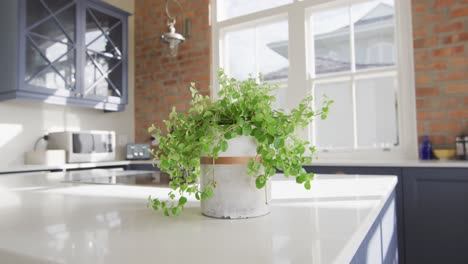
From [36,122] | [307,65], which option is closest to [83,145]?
[36,122]

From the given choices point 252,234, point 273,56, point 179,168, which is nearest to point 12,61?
point 273,56

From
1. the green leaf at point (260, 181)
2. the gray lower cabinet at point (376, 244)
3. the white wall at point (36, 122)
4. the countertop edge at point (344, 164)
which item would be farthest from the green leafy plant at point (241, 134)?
the white wall at point (36, 122)

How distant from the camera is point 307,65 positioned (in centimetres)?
319

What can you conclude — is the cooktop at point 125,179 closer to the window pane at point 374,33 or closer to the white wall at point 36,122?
the white wall at point 36,122

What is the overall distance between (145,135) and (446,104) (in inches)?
124

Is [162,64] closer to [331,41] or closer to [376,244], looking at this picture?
[331,41]

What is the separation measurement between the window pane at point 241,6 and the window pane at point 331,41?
15.8 inches

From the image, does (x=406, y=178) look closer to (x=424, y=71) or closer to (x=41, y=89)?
(x=424, y=71)

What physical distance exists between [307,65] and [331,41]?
30cm

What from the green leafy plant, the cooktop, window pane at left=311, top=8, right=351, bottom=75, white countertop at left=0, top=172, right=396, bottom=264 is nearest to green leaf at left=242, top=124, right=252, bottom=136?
the green leafy plant

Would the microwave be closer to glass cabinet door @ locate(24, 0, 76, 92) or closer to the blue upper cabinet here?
the blue upper cabinet

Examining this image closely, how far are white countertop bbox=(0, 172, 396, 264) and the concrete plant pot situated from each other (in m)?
0.02

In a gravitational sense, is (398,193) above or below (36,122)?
below

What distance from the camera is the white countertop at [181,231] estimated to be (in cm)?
43
